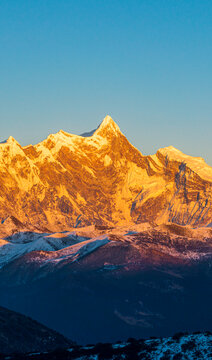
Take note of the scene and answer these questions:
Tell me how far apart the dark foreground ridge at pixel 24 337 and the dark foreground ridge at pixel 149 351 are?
169 ft

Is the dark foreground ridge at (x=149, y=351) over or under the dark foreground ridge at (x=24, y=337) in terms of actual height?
under

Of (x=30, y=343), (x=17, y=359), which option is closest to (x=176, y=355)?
(x=17, y=359)

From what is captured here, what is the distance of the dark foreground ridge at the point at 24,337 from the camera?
15888 centimetres

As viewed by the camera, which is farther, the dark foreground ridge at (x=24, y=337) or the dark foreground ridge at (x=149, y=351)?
the dark foreground ridge at (x=24, y=337)

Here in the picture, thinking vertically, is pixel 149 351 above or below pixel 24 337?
below

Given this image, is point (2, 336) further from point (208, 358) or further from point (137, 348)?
point (208, 358)

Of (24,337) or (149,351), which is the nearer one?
(149,351)

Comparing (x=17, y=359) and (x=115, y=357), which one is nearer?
(x=115, y=357)

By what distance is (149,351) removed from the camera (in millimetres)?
99500

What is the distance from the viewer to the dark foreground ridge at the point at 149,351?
317ft

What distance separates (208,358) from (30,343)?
7692 cm

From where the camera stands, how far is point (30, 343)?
16225 centimetres

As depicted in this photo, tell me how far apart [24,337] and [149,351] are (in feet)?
232

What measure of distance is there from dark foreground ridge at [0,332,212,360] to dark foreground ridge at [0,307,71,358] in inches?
2030
